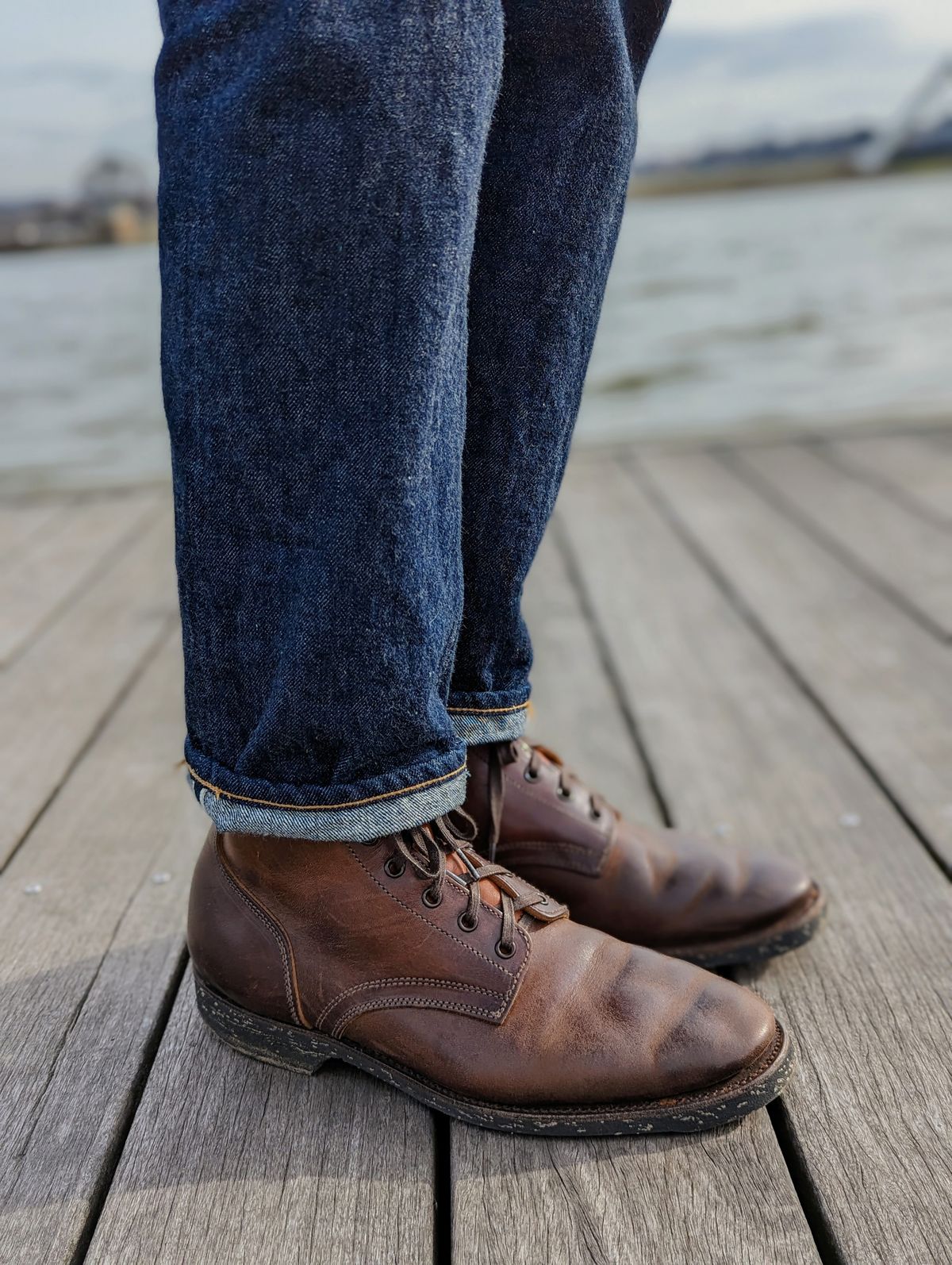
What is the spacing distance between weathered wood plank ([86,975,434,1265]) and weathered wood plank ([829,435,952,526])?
1645mm

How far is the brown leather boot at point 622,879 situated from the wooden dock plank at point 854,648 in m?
0.22

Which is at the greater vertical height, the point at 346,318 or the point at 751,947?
the point at 346,318

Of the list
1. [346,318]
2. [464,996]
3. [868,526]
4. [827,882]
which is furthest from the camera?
[868,526]

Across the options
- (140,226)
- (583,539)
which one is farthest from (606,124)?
(140,226)

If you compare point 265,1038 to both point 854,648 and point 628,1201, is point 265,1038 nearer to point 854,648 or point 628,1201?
point 628,1201

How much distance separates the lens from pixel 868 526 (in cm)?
199

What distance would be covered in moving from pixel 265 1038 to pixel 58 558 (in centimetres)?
157

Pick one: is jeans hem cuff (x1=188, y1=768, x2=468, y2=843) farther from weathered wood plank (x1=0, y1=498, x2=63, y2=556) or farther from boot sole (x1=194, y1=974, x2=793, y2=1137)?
weathered wood plank (x1=0, y1=498, x2=63, y2=556)

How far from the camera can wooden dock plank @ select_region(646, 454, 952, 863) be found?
1.11 meters

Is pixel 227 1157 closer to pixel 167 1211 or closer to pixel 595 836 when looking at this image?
pixel 167 1211

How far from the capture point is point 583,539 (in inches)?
80.3

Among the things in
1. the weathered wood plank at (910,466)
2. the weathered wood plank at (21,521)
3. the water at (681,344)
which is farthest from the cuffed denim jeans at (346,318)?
the water at (681,344)

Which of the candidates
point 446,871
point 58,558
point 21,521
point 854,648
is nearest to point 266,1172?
point 446,871

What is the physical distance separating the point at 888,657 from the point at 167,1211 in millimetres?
1122
